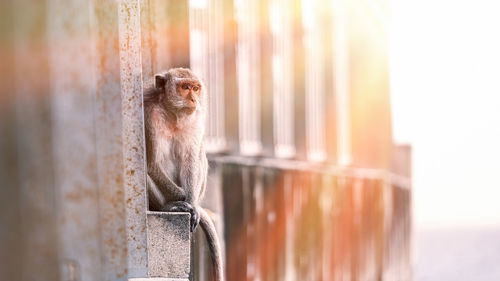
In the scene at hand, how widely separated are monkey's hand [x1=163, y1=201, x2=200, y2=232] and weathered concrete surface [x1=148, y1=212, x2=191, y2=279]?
432 millimetres

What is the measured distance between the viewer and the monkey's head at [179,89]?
20.3 feet

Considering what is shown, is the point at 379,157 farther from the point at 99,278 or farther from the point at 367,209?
the point at 99,278

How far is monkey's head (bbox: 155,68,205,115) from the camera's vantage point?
20.3 ft

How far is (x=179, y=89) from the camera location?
6.23 meters

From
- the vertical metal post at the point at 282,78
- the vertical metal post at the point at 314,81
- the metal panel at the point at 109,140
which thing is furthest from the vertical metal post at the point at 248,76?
the metal panel at the point at 109,140

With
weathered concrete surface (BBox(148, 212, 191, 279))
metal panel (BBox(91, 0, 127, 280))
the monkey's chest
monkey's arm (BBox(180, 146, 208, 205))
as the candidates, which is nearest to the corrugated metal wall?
metal panel (BBox(91, 0, 127, 280))

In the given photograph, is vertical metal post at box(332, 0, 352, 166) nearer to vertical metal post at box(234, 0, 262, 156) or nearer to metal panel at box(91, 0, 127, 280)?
vertical metal post at box(234, 0, 262, 156)

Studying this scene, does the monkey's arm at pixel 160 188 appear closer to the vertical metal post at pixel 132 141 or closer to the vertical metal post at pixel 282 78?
the vertical metal post at pixel 132 141

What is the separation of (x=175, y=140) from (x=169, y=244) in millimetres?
891

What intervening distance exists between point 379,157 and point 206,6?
20837 millimetres

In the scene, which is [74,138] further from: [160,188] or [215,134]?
[215,134]

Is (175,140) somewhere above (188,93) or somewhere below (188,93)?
below

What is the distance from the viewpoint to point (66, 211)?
16.7 ft

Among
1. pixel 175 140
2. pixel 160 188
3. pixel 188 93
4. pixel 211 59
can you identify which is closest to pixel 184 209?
pixel 160 188
